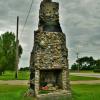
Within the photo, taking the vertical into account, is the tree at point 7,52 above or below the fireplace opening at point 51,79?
above

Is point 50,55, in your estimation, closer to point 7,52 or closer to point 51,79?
point 51,79

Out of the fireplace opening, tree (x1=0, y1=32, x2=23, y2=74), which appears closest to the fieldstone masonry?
the fireplace opening

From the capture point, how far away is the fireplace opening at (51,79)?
17781 mm

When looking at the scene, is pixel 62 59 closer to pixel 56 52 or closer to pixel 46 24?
pixel 56 52

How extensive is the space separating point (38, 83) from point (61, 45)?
217 cm

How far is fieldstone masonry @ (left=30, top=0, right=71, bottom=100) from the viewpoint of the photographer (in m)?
17.3

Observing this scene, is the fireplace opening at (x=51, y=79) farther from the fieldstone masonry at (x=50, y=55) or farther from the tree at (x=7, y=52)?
the tree at (x=7, y=52)

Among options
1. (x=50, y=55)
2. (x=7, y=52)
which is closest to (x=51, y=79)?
(x=50, y=55)

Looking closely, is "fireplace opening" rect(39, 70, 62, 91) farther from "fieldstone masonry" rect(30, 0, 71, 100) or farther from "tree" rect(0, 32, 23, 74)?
"tree" rect(0, 32, 23, 74)

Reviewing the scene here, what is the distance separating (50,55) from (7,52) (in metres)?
39.6

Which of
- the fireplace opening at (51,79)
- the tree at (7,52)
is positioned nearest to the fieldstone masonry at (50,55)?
the fireplace opening at (51,79)

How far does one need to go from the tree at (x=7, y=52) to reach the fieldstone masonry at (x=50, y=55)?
117 ft

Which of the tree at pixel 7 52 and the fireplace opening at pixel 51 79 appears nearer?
the fireplace opening at pixel 51 79

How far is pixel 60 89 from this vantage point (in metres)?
17.6
